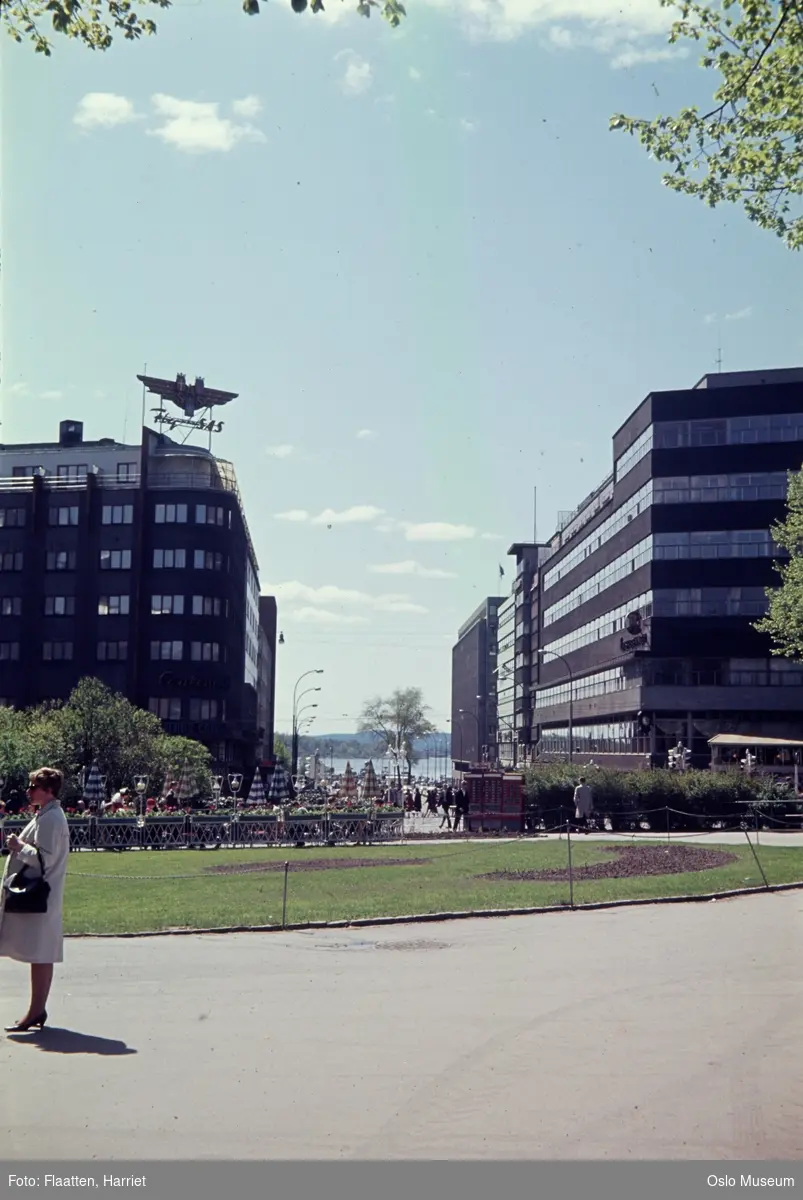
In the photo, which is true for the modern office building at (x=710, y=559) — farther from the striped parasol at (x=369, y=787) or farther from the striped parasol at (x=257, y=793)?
the striped parasol at (x=257, y=793)

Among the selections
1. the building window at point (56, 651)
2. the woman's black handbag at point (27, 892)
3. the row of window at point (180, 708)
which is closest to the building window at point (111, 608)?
the building window at point (56, 651)

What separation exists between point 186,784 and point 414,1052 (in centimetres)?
4227

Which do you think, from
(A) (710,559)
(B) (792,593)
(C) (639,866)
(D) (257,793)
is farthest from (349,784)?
(A) (710,559)

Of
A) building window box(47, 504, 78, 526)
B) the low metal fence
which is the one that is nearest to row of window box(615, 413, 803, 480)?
the low metal fence

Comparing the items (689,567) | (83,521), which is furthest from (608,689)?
(83,521)

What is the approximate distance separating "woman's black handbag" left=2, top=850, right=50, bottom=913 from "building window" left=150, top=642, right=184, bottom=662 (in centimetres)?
8166

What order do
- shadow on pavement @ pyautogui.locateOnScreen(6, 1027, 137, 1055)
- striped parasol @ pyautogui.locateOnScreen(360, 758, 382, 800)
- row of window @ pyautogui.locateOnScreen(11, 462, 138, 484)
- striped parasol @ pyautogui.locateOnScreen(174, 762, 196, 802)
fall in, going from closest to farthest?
1. shadow on pavement @ pyautogui.locateOnScreen(6, 1027, 137, 1055)
2. striped parasol @ pyautogui.locateOnScreen(360, 758, 382, 800)
3. striped parasol @ pyautogui.locateOnScreen(174, 762, 196, 802)
4. row of window @ pyautogui.locateOnScreen(11, 462, 138, 484)

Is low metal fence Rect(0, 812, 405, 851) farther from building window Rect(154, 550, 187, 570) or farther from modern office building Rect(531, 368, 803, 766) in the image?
building window Rect(154, 550, 187, 570)

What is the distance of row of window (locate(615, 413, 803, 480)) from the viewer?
71250mm

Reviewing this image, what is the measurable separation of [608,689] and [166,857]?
5869cm

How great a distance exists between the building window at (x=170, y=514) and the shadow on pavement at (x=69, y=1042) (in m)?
82.9

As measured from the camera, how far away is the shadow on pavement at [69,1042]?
A: 833 cm

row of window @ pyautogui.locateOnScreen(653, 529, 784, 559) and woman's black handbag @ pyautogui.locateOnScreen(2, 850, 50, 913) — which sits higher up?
row of window @ pyautogui.locateOnScreen(653, 529, 784, 559)
